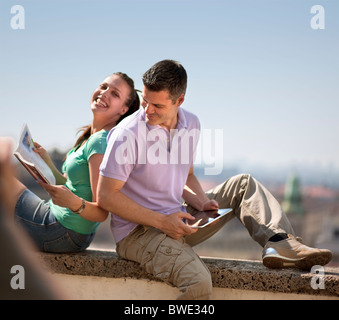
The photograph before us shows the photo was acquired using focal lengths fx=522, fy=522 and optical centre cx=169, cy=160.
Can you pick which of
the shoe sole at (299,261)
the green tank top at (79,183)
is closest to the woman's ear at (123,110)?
the green tank top at (79,183)

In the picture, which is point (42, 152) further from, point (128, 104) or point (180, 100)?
point (180, 100)

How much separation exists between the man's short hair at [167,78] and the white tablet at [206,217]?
637 mm

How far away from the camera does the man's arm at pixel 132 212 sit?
2566 mm

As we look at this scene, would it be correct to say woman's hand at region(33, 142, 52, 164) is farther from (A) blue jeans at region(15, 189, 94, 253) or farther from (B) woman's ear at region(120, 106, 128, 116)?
(B) woman's ear at region(120, 106, 128, 116)

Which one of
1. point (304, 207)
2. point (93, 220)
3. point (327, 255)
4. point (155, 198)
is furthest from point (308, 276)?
point (304, 207)

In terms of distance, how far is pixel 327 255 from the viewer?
8.80 feet

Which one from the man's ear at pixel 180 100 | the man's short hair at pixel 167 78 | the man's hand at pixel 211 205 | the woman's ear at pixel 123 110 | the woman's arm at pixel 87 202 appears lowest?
the man's hand at pixel 211 205

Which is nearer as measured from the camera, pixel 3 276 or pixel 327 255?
pixel 3 276

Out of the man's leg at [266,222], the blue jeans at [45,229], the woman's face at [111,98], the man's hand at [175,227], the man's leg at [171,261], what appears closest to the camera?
the man's leg at [171,261]

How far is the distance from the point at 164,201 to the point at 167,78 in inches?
25.1

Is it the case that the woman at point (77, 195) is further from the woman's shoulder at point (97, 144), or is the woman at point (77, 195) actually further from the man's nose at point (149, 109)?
the man's nose at point (149, 109)

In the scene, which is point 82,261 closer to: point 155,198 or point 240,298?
point 155,198

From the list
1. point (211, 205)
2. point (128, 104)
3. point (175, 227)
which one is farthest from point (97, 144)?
point (211, 205)
